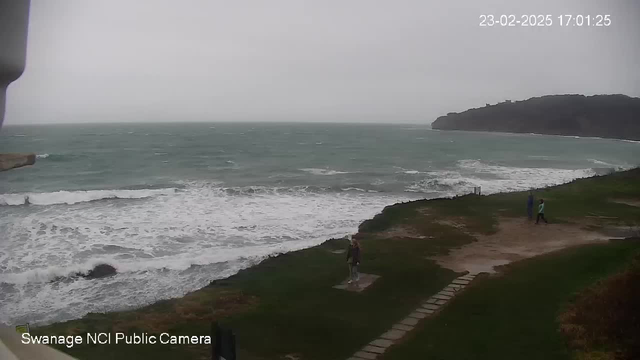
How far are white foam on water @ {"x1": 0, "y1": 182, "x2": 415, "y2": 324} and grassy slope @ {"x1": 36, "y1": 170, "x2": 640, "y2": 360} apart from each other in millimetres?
1655

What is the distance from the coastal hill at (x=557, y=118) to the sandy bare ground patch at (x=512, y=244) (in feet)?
74.6

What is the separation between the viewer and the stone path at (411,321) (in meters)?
7.26

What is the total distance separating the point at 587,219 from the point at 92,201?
81.5ft

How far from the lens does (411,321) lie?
839 centimetres

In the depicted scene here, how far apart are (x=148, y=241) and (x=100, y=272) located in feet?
11.8

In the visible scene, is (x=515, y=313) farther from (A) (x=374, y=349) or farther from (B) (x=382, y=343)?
(A) (x=374, y=349)

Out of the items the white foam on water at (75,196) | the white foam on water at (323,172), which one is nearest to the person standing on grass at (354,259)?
the white foam on water at (75,196)

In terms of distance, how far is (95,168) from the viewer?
44062 millimetres

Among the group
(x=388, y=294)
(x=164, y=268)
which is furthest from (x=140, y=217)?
(x=388, y=294)

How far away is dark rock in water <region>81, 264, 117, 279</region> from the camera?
13312 millimetres

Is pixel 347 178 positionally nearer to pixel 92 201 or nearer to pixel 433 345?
pixel 92 201

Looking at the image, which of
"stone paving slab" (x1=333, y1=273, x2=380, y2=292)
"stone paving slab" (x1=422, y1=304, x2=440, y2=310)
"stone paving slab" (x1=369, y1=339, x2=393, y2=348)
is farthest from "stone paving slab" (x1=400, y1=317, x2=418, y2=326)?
"stone paving slab" (x1=333, y1=273, x2=380, y2=292)

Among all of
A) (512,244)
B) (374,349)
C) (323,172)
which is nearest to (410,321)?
(374,349)

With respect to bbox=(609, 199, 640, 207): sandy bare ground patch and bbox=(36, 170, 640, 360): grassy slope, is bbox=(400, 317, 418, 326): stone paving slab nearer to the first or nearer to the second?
bbox=(36, 170, 640, 360): grassy slope
